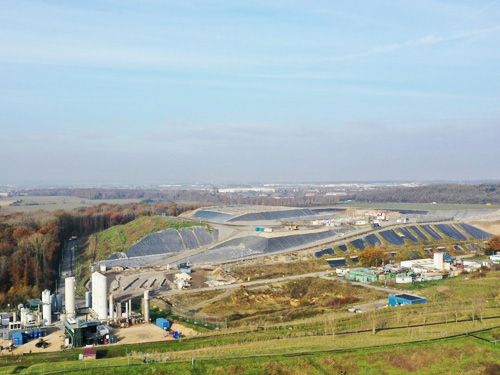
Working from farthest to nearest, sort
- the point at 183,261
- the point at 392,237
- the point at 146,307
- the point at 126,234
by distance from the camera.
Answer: the point at 126,234 → the point at 392,237 → the point at 183,261 → the point at 146,307

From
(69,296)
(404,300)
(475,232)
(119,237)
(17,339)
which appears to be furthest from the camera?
(475,232)

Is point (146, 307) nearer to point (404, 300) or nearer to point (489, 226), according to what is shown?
point (404, 300)

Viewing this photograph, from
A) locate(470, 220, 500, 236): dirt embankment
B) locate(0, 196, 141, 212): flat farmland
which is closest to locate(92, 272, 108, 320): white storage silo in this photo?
locate(470, 220, 500, 236): dirt embankment

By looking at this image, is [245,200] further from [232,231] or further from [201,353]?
[201,353]

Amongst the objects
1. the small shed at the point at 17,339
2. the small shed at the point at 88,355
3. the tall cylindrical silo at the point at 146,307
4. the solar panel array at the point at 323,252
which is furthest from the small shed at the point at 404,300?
the small shed at the point at 17,339

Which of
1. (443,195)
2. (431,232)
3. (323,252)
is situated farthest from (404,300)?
(443,195)

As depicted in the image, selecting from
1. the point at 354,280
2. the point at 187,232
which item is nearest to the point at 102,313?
the point at 354,280

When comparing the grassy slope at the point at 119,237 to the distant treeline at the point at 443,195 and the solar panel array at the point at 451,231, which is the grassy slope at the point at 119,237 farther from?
the distant treeline at the point at 443,195
